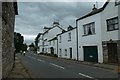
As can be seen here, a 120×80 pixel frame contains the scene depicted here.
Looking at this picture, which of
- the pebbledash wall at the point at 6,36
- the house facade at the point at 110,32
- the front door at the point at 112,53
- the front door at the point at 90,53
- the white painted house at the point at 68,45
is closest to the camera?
the pebbledash wall at the point at 6,36

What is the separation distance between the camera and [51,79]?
41.5 ft

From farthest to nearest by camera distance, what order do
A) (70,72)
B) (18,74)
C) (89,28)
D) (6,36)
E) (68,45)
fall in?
(68,45), (89,28), (70,72), (18,74), (6,36)

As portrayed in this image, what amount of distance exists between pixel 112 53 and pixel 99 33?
123 inches

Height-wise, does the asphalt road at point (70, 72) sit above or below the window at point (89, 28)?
below

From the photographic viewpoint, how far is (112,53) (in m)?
24.3

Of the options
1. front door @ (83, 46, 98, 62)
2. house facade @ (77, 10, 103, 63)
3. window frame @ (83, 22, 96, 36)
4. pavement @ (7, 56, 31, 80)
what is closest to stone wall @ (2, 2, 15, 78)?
pavement @ (7, 56, 31, 80)

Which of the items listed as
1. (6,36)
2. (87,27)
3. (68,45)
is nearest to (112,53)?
(87,27)

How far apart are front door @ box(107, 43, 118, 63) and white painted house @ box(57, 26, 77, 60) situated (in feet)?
33.2

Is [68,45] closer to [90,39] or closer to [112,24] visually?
[90,39]

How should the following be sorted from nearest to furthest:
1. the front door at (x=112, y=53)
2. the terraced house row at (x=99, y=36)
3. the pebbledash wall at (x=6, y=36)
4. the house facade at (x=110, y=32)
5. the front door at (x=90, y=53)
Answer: the pebbledash wall at (x=6, y=36) < the house facade at (x=110, y=32) < the terraced house row at (x=99, y=36) < the front door at (x=112, y=53) < the front door at (x=90, y=53)

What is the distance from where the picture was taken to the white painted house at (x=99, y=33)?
2392 centimetres

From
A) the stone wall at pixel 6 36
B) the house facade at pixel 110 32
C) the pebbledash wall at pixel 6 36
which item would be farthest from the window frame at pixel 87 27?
the stone wall at pixel 6 36

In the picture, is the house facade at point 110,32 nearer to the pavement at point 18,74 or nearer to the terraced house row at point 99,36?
the terraced house row at point 99,36

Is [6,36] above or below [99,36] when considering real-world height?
below
